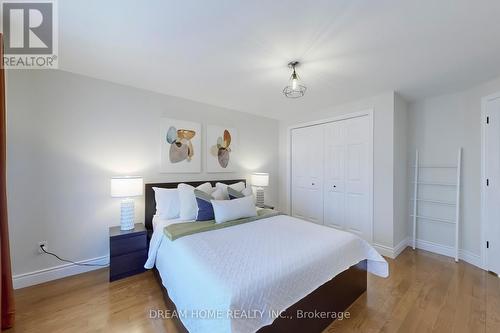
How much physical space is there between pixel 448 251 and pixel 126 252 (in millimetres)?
4343

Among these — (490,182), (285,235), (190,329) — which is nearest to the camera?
(190,329)

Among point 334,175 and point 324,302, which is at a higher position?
point 334,175

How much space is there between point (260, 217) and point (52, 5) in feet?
8.60

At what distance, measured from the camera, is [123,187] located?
7.70 ft

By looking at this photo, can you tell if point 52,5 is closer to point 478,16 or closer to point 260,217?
point 260,217

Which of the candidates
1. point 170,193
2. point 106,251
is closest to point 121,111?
point 170,193

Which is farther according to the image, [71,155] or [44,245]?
[71,155]

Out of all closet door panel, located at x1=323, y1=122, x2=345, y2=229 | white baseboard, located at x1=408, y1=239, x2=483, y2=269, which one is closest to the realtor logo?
closet door panel, located at x1=323, y1=122, x2=345, y2=229

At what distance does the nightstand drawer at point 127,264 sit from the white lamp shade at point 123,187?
0.69 metres

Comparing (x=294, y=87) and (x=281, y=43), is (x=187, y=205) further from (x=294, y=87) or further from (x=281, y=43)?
(x=281, y=43)

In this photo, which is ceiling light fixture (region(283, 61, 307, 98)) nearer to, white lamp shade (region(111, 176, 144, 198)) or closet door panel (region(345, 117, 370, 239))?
closet door panel (region(345, 117, 370, 239))

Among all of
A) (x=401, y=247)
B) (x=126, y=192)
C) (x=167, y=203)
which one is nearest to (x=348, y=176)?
(x=401, y=247)

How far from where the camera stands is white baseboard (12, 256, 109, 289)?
81.4 inches

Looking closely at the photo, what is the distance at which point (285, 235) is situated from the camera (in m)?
1.97
